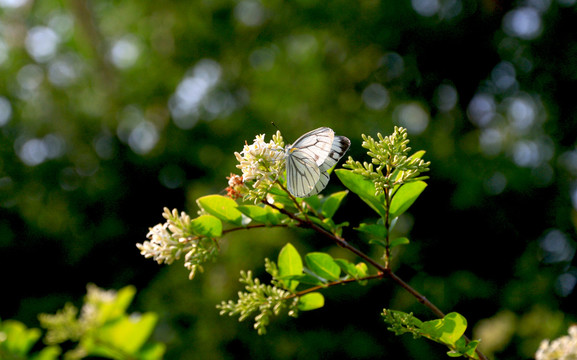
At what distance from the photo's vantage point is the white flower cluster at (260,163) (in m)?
1.10

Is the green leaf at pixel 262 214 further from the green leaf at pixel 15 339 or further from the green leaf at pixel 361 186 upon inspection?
the green leaf at pixel 15 339

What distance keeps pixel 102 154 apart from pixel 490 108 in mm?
4597

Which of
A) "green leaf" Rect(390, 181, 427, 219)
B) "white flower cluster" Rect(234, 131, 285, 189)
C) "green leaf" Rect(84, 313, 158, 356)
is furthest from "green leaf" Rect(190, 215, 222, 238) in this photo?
"green leaf" Rect(84, 313, 158, 356)

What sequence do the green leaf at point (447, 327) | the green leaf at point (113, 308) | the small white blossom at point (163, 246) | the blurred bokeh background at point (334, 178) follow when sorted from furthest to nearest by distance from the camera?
1. the blurred bokeh background at point (334, 178)
2. the green leaf at point (113, 308)
3. the small white blossom at point (163, 246)
4. the green leaf at point (447, 327)

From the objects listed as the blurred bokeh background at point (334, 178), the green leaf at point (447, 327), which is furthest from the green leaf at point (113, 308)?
the blurred bokeh background at point (334, 178)

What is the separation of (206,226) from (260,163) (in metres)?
0.21

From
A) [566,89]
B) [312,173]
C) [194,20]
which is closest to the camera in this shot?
[312,173]

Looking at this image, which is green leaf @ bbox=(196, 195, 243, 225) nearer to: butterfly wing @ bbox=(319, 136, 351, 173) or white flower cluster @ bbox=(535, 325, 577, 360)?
butterfly wing @ bbox=(319, 136, 351, 173)

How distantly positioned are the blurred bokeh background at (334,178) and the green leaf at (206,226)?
3181 mm

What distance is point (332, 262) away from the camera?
1.33 m

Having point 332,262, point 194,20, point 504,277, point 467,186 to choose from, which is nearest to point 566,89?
Result: point 467,186

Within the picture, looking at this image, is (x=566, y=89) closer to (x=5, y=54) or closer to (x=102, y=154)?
(x=102, y=154)

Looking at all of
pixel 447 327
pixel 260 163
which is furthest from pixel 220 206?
pixel 447 327

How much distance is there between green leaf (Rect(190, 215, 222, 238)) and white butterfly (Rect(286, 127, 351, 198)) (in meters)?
0.20
